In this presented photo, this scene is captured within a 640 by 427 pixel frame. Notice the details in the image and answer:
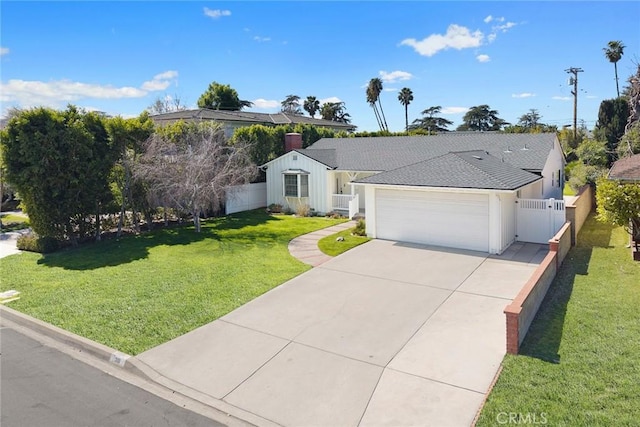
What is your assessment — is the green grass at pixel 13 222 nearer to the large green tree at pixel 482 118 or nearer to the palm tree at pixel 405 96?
the palm tree at pixel 405 96

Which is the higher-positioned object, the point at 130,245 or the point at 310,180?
the point at 310,180

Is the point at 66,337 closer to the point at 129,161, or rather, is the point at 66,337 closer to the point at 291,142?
the point at 129,161

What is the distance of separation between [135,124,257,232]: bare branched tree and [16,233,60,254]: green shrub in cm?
439

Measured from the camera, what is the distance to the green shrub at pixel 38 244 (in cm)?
1709

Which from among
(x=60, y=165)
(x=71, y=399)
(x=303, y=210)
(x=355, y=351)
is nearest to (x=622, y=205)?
(x=355, y=351)

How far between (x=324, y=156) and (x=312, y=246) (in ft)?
32.1

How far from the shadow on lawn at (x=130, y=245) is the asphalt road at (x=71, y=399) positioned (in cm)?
705

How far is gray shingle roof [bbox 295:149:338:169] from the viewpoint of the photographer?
23.3 m

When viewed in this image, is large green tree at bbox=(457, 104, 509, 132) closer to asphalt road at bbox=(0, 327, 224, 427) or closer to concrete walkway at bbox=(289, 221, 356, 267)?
concrete walkway at bbox=(289, 221, 356, 267)

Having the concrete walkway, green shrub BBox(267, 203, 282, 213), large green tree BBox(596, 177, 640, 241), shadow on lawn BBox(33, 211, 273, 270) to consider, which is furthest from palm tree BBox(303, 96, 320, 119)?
large green tree BBox(596, 177, 640, 241)

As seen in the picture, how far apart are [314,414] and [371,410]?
809mm

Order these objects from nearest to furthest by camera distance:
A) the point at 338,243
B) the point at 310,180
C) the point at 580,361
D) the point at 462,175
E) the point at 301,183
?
the point at 580,361
the point at 462,175
the point at 338,243
the point at 310,180
the point at 301,183

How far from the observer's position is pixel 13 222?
24922mm

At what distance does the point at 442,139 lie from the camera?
24750 millimetres
